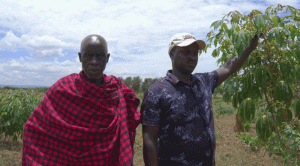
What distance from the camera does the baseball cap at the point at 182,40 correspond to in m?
1.57

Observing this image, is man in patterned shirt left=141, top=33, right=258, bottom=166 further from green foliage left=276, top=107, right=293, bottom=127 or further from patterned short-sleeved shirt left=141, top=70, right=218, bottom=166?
green foliage left=276, top=107, right=293, bottom=127

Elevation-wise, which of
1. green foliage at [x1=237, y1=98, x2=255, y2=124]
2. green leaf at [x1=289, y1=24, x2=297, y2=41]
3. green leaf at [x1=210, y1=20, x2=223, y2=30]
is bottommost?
green foliage at [x1=237, y1=98, x2=255, y2=124]

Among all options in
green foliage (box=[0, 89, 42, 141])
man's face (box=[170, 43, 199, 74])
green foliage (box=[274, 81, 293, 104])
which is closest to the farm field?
green foliage (box=[0, 89, 42, 141])

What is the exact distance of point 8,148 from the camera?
16.8 ft

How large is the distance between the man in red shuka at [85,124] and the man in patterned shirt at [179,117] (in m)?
0.16

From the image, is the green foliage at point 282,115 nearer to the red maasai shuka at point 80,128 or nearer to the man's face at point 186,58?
the man's face at point 186,58

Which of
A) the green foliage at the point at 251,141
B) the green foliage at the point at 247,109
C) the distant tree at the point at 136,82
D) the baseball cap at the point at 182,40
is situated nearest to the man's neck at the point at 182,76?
Answer: the baseball cap at the point at 182,40

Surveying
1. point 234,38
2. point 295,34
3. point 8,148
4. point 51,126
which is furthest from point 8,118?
point 295,34

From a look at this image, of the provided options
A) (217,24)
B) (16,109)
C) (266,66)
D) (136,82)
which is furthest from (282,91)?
(136,82)

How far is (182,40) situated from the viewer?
1.60 metres

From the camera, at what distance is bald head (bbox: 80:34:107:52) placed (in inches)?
61.4

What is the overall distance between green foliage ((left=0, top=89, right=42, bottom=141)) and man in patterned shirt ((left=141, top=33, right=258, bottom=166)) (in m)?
3.82

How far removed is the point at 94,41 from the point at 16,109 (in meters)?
3.84

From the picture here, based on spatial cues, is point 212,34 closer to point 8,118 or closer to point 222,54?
point 222,54
